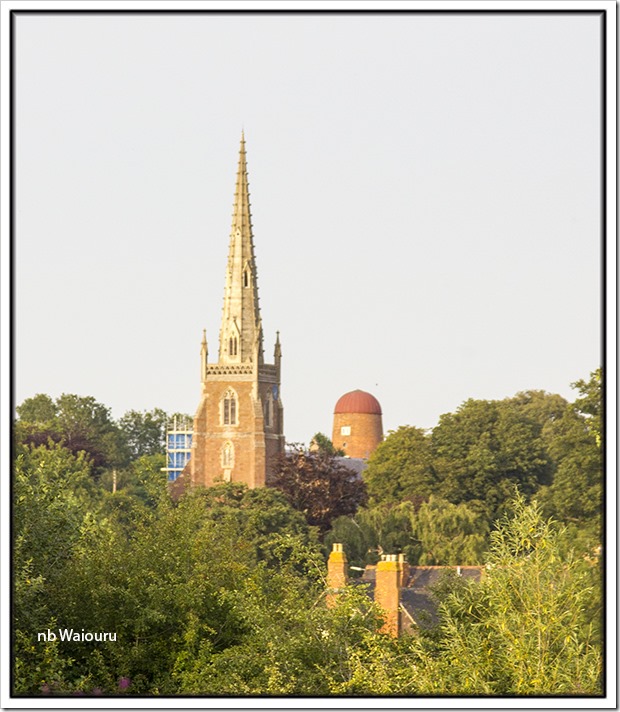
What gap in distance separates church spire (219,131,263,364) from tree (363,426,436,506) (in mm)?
25064

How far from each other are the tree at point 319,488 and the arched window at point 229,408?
2128cm

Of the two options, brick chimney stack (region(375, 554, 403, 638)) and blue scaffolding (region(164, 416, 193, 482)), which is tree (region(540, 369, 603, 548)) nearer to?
brick chimney stack (region(375, 554, 403, 638))

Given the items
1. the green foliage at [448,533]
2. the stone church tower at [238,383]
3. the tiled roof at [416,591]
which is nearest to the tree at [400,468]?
the green foliage at [448,533]

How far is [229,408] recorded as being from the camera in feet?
382

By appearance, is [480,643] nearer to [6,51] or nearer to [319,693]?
[319,693]

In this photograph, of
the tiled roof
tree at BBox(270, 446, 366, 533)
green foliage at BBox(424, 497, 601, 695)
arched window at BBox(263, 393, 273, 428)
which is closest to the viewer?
green foliage at BBox(424, 497, 601, 695)

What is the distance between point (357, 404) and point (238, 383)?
1897 inches

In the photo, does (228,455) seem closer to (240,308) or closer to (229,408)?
(229,408)

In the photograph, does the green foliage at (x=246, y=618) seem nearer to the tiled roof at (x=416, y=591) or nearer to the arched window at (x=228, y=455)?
the tiled roof at (x=416, y=591)

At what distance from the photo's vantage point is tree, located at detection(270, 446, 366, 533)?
8956 cm

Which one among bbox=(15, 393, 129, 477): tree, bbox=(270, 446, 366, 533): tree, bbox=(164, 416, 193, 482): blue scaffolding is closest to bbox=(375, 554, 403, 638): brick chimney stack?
bbox=(270, 446, 366, 533): tree

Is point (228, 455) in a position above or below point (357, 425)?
below

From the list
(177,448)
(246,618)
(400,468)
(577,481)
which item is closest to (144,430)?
(177,448)

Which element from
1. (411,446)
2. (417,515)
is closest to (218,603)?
(417,515)
